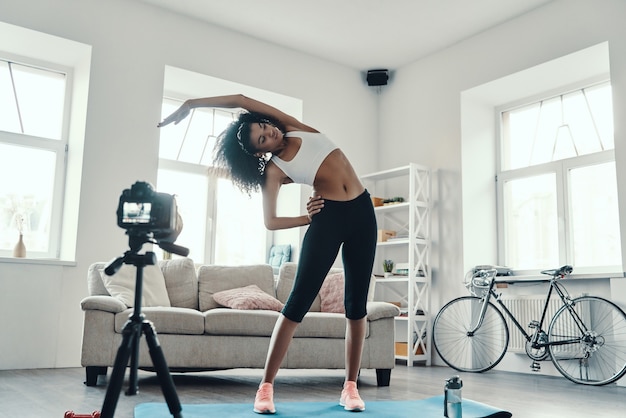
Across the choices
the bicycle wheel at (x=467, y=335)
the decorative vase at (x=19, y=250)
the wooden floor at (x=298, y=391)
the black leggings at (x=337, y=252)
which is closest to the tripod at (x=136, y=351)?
the black leggings at (x=337, y=252)

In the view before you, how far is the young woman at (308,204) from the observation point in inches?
90.1

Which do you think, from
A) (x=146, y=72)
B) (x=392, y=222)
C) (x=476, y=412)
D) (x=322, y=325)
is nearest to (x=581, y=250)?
(x=392, y=222)

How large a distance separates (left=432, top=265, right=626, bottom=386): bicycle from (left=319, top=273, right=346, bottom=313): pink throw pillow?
1.26 metres

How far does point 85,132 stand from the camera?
4.50 m

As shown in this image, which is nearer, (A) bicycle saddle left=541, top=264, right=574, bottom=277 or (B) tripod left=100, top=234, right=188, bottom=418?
(B) tripod left=100, top=234, right=188, bottom=418

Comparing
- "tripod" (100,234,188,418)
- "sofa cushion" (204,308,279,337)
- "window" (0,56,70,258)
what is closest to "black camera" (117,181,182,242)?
"tripod" (100,234,188,418)

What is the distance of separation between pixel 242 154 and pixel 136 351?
1050mm

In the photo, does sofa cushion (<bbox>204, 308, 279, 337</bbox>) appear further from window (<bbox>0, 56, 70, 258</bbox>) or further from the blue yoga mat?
window (<bbox>0, 56, 70, 258</bbox>)

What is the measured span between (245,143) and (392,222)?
3722 mm

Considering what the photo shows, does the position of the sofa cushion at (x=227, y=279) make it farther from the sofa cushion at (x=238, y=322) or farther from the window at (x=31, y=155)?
the window at (x=31, y=155)

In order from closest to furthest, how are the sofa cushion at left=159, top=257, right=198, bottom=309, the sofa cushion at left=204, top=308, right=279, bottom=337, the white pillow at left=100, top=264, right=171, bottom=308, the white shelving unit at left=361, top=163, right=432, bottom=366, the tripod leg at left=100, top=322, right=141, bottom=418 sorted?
the tripod leg at left=100, top=322, right=141, bottom=418, the sofa cushion at left=204, top=308, right=279, bottom=337, the white pillow at left=100, top=264, right=171, bottom=308, the sofa cushion at left=159, top=257, right=198, bottom=309, the white shelving unit at left=361, top=163, right=432, bottom=366

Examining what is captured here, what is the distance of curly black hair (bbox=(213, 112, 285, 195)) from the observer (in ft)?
7.51

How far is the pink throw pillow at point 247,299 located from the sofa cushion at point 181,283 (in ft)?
0.57

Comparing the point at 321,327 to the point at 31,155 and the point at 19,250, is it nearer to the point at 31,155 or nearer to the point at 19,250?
the point at 19,250
